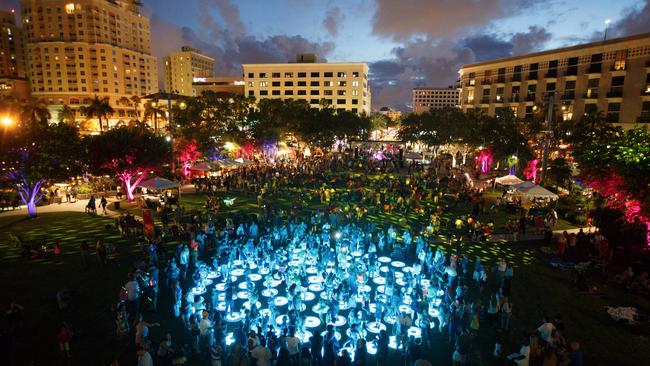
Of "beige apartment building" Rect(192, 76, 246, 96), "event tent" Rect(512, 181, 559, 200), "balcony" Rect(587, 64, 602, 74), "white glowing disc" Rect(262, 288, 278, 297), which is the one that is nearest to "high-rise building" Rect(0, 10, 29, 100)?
"beige apartment building" Rect(192, 76, 246, 96)

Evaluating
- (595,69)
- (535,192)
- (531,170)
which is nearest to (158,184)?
(535,192)

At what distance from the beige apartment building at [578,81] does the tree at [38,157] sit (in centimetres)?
4725

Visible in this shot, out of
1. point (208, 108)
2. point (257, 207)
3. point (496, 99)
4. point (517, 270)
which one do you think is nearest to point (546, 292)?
point (517, 270)

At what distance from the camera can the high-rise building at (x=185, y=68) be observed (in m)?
185

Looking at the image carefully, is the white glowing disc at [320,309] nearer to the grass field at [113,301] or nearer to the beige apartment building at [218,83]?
the grass field at [113,301]

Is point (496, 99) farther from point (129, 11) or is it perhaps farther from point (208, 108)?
point (129, 11)

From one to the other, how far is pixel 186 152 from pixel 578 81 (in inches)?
2219

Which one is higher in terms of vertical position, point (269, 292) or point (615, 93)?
point (615, 93)

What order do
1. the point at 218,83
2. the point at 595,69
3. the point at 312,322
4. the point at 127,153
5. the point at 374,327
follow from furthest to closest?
the point at 218,83 < the point at 595,69 < the point at 127,153 < the point at 312,322 < the point at 374,327

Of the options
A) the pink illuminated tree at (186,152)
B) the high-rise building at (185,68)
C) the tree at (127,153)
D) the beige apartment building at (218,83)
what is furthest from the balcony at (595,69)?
the high-rise building at (185,68)

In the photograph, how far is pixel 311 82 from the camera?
108312mm

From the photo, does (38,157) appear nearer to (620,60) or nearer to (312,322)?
(312,322)

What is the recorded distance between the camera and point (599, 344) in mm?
11141

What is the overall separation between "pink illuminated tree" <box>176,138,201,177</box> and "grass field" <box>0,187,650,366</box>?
17263 millimetres
